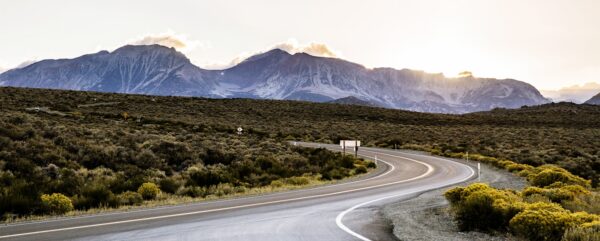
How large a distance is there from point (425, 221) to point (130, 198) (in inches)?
407

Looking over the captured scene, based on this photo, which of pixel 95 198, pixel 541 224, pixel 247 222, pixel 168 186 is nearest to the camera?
pixel 541 224

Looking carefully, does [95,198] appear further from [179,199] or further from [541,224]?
[541,224]

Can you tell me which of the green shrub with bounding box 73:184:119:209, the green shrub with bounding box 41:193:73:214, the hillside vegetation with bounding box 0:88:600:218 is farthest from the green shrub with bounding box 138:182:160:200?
the green shrub with bounding box 41:193:73:214

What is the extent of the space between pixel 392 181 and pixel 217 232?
15748 millimetres

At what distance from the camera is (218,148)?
103 feet

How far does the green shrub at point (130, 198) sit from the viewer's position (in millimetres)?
16694

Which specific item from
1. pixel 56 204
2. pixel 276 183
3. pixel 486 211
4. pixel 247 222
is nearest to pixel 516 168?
pixel 276 183

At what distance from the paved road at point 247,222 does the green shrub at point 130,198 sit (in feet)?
7.05

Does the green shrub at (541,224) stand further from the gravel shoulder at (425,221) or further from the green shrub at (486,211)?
the green shrub at (486,211)

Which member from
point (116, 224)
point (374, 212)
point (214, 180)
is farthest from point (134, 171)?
point (374, 212)

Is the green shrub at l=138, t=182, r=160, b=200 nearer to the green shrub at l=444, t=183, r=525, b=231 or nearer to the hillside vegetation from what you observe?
the hillside vegetation

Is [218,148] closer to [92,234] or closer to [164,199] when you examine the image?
[164,199]

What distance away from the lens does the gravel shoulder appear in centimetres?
1024

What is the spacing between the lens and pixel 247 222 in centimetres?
1189
